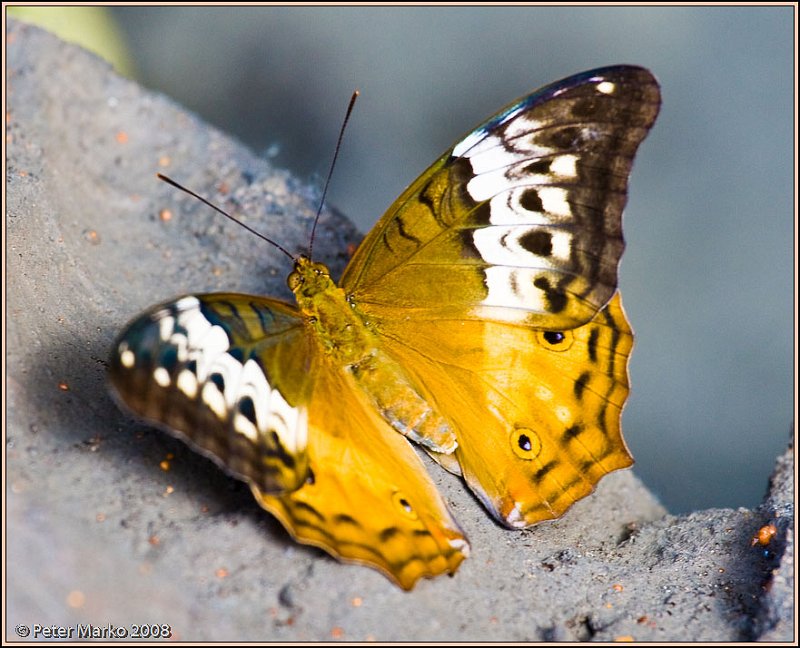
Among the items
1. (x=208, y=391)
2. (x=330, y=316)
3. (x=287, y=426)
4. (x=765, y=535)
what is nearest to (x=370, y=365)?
(x=330, y=316)

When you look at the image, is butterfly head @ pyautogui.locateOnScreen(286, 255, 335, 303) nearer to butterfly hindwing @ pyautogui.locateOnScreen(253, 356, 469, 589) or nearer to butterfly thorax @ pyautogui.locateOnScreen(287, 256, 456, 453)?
butterfly thorax @ pyautogui.locateOnScreen(287, 256, 456, 453)

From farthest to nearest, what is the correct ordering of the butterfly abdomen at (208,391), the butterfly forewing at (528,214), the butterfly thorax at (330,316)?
the butterfly thorax at (330,316), the butterfly forewing at (528,214), the butterfly abdomen at (208,391)

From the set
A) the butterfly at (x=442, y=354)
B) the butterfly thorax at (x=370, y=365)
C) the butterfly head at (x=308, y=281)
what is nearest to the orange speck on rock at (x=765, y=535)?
the butterfly at (x=442, y=354)

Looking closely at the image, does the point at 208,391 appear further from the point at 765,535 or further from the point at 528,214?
the point at 765,535

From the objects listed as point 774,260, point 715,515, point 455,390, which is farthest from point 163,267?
point 774,260

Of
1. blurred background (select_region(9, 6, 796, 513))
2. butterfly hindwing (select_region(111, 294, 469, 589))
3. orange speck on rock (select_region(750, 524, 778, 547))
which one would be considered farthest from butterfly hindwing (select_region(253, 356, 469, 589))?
blurred background (select_region(9, 6, 796, 513))

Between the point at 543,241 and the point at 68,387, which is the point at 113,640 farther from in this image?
the point at 543,241

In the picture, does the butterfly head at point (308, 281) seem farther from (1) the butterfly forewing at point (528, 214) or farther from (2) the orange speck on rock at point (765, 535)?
(2) the orange speck on rock at point (765, 535)
